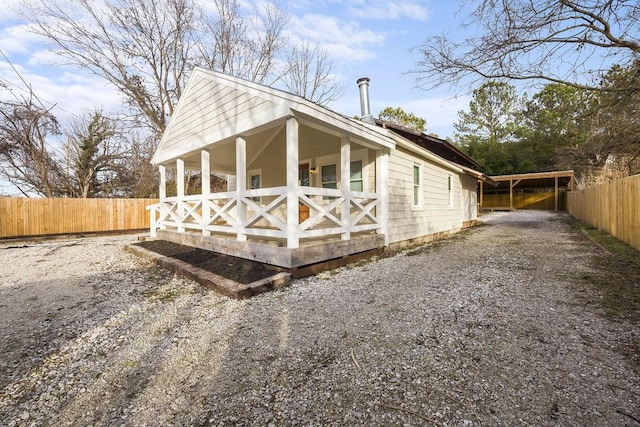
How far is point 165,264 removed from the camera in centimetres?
538

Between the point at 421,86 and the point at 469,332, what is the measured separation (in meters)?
6.66

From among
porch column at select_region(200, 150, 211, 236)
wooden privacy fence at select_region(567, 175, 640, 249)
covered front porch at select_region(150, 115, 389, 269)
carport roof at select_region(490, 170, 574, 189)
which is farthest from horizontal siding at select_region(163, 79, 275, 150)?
carport roof at select_region(490, 170, 574, 189)

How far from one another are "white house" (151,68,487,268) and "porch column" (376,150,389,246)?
0.02 m

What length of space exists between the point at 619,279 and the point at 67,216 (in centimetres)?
1552

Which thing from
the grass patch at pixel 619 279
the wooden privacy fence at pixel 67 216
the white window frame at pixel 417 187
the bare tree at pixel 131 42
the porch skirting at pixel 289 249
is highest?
the bare tree at pixel 131 42

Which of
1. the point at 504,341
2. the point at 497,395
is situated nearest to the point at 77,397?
the point at 497,395

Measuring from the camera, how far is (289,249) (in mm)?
4270

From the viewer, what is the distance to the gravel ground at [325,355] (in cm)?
164

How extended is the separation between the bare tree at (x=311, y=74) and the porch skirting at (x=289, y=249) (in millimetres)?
12905

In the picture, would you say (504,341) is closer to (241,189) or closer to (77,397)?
(77,397)

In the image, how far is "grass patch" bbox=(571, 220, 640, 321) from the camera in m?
3.04

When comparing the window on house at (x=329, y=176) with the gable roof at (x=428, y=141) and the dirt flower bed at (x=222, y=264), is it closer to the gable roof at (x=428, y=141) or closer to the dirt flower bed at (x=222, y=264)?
the gable roof at (x=428, y=141)

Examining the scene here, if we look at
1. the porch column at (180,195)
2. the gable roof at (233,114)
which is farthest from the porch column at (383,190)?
the porch column at (180,195)

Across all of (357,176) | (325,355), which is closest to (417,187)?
(357,176)
